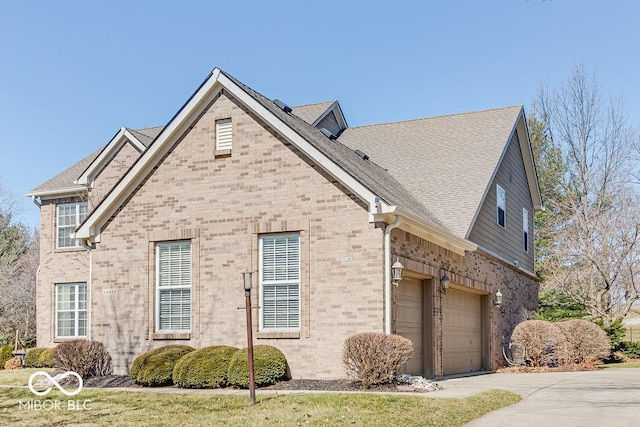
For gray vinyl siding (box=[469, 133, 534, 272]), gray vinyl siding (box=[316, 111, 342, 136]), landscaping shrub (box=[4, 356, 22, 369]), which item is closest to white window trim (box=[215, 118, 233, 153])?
gray vinyl siding (box=[469, 133, 534, 272])

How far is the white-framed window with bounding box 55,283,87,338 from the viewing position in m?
26.3

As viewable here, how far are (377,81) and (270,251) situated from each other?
717cm

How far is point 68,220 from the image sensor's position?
89.9 feet

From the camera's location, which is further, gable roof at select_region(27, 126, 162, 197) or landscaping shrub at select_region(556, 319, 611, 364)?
gable roof at select_region(27, 126, 162, 197)

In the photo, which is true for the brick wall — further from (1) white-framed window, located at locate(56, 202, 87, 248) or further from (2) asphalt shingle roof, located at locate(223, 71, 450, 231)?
(1) white-framed window, located at locate(56, 202, 87, 248)

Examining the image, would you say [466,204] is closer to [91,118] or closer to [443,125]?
[443,125]

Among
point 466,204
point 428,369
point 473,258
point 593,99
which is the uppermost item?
point 593,99

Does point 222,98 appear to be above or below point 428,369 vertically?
above

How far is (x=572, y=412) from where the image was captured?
11156mm

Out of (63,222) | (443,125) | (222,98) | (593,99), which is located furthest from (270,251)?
(593,99)

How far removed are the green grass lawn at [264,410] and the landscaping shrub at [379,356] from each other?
3.91 feet

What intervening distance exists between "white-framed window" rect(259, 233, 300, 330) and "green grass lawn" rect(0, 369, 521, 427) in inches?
112

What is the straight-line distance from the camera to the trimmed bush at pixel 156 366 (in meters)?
15.2

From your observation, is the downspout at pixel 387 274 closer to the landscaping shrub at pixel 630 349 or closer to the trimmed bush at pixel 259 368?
the trimmed bush at pixel 259 368
